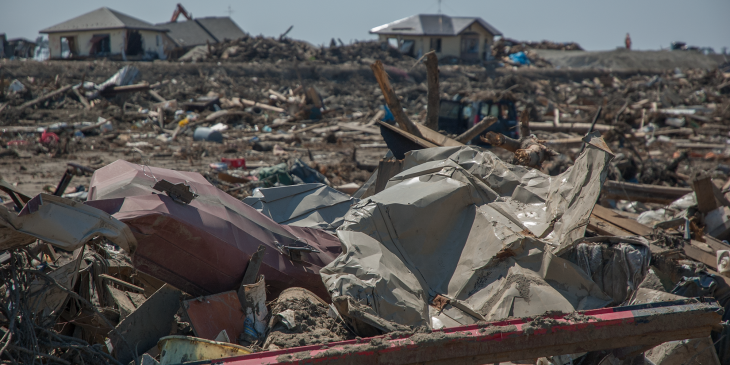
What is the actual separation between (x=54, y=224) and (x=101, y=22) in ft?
114

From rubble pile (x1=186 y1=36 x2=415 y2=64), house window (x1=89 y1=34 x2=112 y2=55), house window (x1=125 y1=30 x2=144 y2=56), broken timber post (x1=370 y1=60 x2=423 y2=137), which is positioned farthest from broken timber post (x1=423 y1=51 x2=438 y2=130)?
house window (x1=89 y1=34 x2=112 y2=55)

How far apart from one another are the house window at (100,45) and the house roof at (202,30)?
20.4ft

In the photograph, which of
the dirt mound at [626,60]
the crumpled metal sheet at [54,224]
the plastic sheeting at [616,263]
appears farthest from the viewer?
the dirt mound at [626,60]

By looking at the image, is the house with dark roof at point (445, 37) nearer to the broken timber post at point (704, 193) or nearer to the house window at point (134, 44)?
the house window at point (134, 44)

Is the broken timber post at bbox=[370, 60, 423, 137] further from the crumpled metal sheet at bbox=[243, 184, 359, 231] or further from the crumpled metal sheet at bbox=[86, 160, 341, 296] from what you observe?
the crumpled metal sheet at bbox=[86, 160, 341, 296]

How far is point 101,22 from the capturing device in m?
31.0

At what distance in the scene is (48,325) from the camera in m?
2.59

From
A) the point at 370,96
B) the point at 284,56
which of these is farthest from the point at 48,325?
the point at 284,56

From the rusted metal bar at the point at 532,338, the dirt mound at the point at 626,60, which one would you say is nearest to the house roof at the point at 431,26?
the dirt mound at the point at 626,60

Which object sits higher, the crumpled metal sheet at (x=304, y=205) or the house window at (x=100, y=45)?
the house window at (x=100, y=45)

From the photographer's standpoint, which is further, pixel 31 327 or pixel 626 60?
pixel 626 60

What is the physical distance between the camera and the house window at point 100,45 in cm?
3038

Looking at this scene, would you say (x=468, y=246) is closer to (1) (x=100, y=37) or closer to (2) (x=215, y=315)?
(2) (x=215, y=315)

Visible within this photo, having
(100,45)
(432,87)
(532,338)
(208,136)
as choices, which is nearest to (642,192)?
(432,87)
